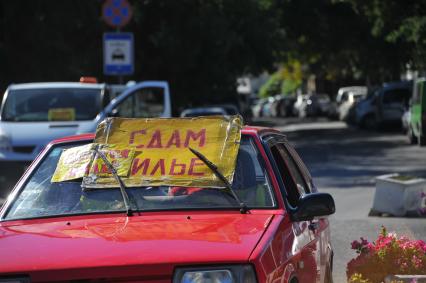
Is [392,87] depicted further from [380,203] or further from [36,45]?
[380,203]

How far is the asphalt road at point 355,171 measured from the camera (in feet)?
38.0

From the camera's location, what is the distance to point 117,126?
6.19 metres

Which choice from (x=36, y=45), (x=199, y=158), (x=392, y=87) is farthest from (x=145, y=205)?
(x=392, y=87)

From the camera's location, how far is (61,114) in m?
16.9

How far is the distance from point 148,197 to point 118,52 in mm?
15334

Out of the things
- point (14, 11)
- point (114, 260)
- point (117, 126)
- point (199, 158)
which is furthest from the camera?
point (14, 11)

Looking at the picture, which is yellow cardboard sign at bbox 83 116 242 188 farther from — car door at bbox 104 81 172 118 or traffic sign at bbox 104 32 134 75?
traffic sign at bbox 104 32 134 75

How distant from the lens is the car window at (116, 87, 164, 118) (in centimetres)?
1784

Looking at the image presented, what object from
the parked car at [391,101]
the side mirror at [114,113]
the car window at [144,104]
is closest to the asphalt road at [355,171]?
the parked car at [391,101]

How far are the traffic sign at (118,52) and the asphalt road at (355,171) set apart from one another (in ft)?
15.0

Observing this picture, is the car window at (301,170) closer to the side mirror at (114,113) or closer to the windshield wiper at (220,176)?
the windshield wiper at (220,176)

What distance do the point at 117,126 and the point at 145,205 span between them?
860 mm

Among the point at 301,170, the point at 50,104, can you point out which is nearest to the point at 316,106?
the point at 50,104

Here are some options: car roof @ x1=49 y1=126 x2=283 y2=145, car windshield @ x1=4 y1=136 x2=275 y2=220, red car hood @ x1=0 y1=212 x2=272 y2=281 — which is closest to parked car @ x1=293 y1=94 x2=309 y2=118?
car roof @ x1=49 y1=126 x2=283 y2=145
